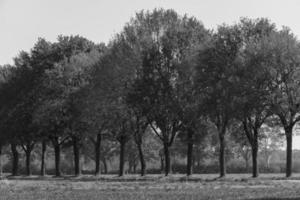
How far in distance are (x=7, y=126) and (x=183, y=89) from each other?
101 feet

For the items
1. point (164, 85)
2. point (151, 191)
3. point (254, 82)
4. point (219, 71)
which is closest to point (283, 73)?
point (254, 82)

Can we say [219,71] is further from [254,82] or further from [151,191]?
[151,191]

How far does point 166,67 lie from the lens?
230 feet

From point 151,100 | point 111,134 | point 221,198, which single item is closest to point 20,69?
point 111,134

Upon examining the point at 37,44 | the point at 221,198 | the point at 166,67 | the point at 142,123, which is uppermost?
the point at 37,44

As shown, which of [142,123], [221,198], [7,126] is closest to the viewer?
[221,198]

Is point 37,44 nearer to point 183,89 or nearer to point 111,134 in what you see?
point 111,134

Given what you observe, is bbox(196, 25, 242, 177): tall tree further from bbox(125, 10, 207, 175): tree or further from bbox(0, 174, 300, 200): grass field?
bbox(0, 174, 300, 200): grass field

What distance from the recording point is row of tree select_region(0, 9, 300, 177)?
200 ft

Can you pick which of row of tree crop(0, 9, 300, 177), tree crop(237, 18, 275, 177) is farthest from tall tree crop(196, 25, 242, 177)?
tree crop(237, 18, 275, 177)

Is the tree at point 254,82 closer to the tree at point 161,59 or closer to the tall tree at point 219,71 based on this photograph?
the tall tree at point 219,71

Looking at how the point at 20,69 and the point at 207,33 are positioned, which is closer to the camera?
the point at 207,33

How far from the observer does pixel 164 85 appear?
69.5 metres

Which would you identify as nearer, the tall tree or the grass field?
the grass field
